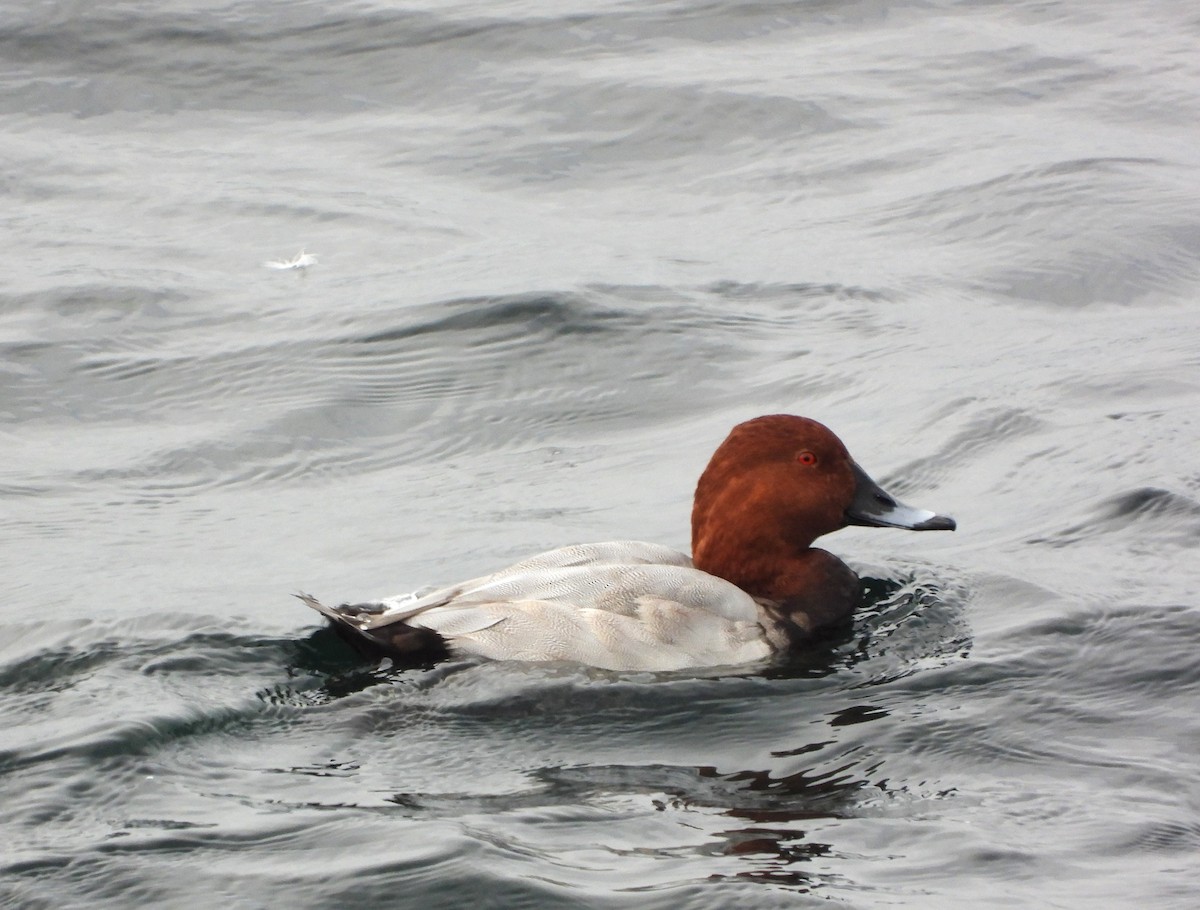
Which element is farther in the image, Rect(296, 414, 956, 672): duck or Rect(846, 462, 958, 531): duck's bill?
Rect(846, 462, 958, 531): duck's bill

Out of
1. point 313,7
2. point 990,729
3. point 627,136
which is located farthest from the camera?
point 313,7

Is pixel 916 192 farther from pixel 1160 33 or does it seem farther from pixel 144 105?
pixel 144 105

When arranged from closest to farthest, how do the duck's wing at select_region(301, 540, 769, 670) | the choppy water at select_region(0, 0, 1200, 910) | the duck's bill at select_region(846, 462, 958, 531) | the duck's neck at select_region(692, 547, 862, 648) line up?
the choppy water at select_region(0, 0, 1200, 910) < the duck's wing at select_region(301, 540, 769, 670) < the duck's neck at select_region(692, 547, 862, 648) < the duck's bill at select_region(846, 462, 958, 531)

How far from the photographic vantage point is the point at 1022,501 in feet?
25.4

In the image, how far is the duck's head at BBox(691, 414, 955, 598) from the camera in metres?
6.60

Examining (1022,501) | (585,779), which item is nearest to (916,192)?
(1022,501)

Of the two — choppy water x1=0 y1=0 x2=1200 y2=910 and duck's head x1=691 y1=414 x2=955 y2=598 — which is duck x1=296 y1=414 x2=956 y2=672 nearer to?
duck's head x1=691 y1=414 x2=955 y2=598

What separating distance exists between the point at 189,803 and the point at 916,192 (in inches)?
329

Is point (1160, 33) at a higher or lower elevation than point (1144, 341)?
higher

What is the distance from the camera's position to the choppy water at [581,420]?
15.6 ft

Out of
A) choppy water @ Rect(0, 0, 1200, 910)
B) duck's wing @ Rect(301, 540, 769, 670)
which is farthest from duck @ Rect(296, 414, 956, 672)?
choppy water @ Rect(0, 0, 1200, 910)

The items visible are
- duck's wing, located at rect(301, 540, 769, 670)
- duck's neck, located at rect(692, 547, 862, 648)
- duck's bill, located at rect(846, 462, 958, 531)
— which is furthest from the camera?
duck's bill, located at rect(846, 462, 958, 531)

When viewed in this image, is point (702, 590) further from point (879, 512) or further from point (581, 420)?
point (581, 420)

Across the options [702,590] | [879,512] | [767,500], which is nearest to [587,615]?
[702,590]
